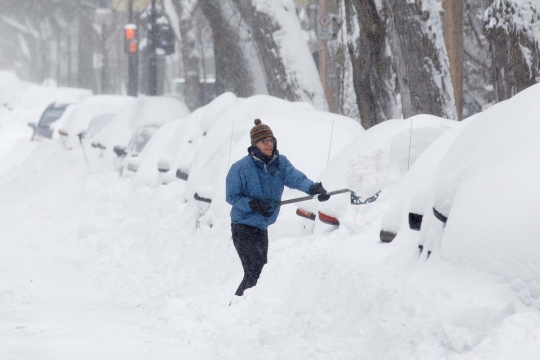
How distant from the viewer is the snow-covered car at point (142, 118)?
20.6m

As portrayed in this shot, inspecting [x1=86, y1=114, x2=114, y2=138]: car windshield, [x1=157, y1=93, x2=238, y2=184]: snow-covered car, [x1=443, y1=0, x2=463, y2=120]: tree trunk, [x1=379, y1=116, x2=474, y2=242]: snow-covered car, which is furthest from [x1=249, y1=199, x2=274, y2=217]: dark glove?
[x1=86, y1=114, x2=114, y2=138]: car windshield

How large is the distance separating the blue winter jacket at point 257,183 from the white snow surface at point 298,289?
14.6 inches

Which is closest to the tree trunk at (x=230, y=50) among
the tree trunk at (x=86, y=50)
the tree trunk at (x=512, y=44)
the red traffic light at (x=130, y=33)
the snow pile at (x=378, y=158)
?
the tree trunk at (x=512, y=44)

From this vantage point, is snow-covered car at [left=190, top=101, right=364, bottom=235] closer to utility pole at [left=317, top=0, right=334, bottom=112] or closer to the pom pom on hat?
the pom pom on hat

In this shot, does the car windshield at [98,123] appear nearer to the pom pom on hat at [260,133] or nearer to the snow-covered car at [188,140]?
the snow-covered car at [188,140]

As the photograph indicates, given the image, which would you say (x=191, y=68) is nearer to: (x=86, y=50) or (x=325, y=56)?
(x=325, y=56)

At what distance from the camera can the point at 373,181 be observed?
8.37m

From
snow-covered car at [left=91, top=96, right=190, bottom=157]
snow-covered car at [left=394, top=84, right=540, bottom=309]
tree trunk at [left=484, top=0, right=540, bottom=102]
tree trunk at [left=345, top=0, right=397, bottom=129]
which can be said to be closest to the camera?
snow-covered car at [left=394, top=84, right=540, bottom=309]

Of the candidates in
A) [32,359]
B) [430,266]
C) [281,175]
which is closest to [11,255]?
[281,175]

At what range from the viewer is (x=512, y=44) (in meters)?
10.1

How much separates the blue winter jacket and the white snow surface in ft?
1.21

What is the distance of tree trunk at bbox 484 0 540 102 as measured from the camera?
391 inches

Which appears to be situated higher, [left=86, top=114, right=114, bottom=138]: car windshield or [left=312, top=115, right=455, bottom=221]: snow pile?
[left=312, top=115, right=455, bottom=221]: snow pile

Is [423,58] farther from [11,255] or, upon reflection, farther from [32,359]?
[32,359]
